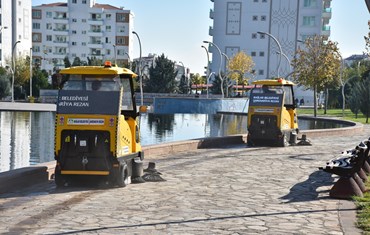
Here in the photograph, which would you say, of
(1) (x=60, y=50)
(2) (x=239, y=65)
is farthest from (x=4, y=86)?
(1) (x=60, y=50)

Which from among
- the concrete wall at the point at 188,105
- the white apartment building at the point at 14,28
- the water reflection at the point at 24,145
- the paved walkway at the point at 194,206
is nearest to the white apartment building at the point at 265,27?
the white apartment building at the point at 14,28

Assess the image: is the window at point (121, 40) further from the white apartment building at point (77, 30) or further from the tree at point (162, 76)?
the tree at point (162, 76)

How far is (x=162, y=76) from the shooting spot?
71.6 metres

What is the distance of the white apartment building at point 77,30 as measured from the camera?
104062 millimetres

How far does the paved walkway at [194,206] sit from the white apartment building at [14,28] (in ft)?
242

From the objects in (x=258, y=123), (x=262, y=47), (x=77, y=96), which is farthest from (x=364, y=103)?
(x=262, y=47)

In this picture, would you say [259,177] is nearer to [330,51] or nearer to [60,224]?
[60,224]

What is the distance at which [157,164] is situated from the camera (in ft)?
40.1

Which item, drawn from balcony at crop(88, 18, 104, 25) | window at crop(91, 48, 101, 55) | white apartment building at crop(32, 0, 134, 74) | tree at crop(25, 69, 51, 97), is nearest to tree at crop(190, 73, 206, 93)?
white apartment building at crop(32, 0, 134, 74)

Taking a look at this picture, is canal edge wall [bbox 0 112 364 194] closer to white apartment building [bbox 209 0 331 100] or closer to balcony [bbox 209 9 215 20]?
white apartment building [bbox 209 0 331 100]

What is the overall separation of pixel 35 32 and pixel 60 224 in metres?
103

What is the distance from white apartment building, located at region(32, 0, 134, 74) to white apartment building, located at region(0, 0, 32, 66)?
443 inches

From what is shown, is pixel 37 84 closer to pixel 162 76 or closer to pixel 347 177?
pixel 162 76

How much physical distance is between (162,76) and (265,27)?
→ 27.2m
